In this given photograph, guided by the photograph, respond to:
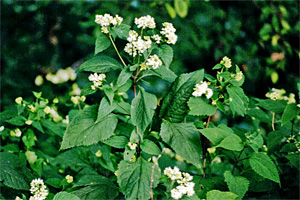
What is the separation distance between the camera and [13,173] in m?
1.31

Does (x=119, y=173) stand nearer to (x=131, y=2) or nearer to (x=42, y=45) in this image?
(x=131, y=2)

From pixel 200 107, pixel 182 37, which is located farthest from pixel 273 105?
pixel 182 37

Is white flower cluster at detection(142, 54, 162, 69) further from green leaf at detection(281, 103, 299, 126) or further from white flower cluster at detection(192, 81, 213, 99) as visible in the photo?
green leaf at detection(281, 103, 299, 126)

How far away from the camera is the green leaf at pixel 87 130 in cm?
116

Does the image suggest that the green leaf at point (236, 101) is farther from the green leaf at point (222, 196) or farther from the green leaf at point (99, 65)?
the green leaf at point (99, 65)

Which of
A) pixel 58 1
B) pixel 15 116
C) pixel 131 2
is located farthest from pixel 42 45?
pixel 15 116

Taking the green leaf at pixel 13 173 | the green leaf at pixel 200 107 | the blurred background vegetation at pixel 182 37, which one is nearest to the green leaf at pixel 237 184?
the green leaf at pixel 200 107

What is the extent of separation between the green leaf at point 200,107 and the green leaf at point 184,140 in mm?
73

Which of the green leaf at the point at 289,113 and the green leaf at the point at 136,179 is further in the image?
the green leaf at the point at 289,113

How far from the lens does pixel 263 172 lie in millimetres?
1151

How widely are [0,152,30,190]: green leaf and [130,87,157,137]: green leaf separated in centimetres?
53

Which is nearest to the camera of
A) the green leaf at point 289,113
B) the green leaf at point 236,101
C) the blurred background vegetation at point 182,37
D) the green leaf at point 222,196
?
the green leaf at point 222,196

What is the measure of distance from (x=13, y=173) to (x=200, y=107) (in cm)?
76

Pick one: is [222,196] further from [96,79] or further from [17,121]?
[17,121]
